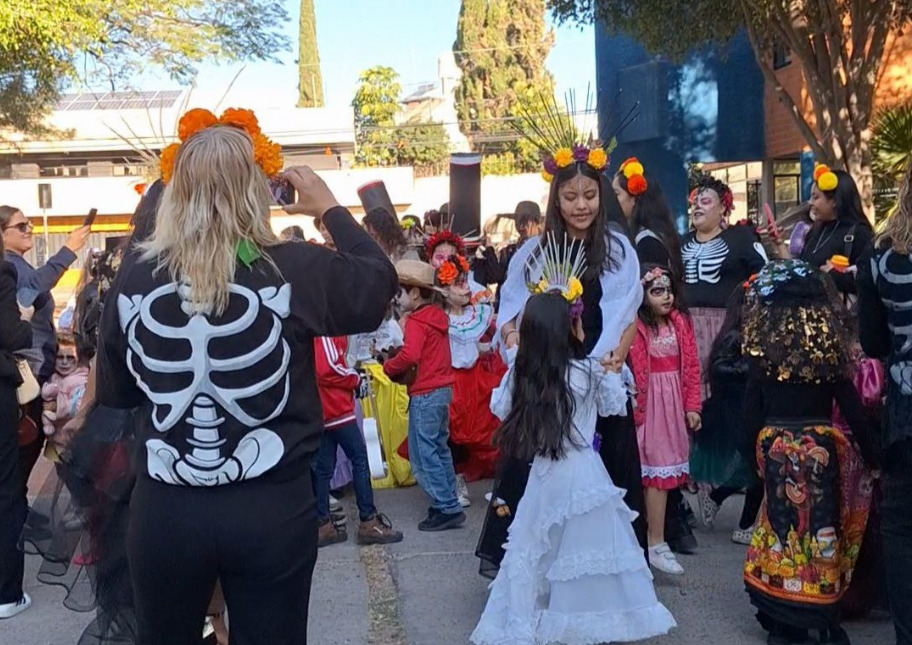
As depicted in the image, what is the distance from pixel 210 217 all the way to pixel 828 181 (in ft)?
15.9

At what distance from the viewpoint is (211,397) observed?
2.77 metres

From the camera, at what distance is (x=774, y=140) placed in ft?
63.5

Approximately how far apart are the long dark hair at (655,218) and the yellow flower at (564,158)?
1.19 metres

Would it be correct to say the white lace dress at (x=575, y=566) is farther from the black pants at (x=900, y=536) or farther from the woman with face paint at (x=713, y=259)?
the woman with face paint at (x=713, y=259)

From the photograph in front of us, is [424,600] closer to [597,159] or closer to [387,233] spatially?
[597,159]

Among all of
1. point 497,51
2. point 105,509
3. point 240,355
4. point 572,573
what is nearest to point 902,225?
point 572,573

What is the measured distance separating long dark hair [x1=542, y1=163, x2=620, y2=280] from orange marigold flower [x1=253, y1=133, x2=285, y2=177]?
6.82ft

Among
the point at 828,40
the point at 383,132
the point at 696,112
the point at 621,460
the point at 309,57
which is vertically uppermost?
the point at 309,57

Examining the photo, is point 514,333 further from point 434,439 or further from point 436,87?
point 436,87

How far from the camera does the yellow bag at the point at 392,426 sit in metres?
7.56

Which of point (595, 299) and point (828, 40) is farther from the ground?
point (828, 40)

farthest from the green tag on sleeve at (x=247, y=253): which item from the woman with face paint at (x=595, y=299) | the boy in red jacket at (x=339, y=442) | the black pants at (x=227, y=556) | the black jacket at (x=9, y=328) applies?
the boy in red jacket at (x=339, y=442)

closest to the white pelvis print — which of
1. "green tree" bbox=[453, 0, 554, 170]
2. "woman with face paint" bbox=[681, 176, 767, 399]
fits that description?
"woman with face paint" bbox=[681, 176, 767, 399]

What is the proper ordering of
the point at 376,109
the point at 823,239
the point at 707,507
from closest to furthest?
the point at 707,507, the point at 823,239, the point at 376,109
